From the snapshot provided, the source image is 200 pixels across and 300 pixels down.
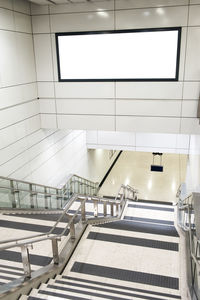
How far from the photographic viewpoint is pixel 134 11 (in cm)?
568

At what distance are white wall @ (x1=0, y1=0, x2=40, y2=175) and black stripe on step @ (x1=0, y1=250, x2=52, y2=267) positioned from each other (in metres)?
2.29

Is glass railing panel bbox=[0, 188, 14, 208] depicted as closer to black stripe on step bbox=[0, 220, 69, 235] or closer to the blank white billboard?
black stripe on step bbox=[0, 220, 69, 235]

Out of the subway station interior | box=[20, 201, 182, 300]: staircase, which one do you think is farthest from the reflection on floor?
box=[20, 201, 182, 300]: staircase

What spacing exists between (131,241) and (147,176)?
9.02m

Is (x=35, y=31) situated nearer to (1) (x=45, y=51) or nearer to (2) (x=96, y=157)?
(1) (x=45, y=51)

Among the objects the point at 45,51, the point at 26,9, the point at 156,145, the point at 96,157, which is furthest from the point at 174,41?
the point at 96,157

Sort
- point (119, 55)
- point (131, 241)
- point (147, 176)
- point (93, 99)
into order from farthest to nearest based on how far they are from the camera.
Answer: point (147, 176)
point (93, 99)
point (119, 55)
point (131, 241)

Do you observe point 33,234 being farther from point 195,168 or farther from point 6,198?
point 195,168

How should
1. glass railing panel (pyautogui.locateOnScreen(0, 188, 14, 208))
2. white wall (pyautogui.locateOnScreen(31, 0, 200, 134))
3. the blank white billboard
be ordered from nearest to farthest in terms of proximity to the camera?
glass railing panel (pyautogui.locateOnScreen(0, 188, 14, 208)) → white wall (pyautogui.locateOnScreen(31, 0, 200, 134)) → the blank white billboard

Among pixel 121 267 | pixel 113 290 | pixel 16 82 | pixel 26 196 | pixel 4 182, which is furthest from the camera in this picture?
pixel 16 82

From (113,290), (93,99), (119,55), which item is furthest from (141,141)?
(113,290)

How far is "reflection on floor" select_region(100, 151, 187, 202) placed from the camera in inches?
448

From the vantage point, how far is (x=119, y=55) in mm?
6141

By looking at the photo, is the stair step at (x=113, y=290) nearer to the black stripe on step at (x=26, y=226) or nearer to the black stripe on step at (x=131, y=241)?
the black stripe on step at (x=131, y=241)
